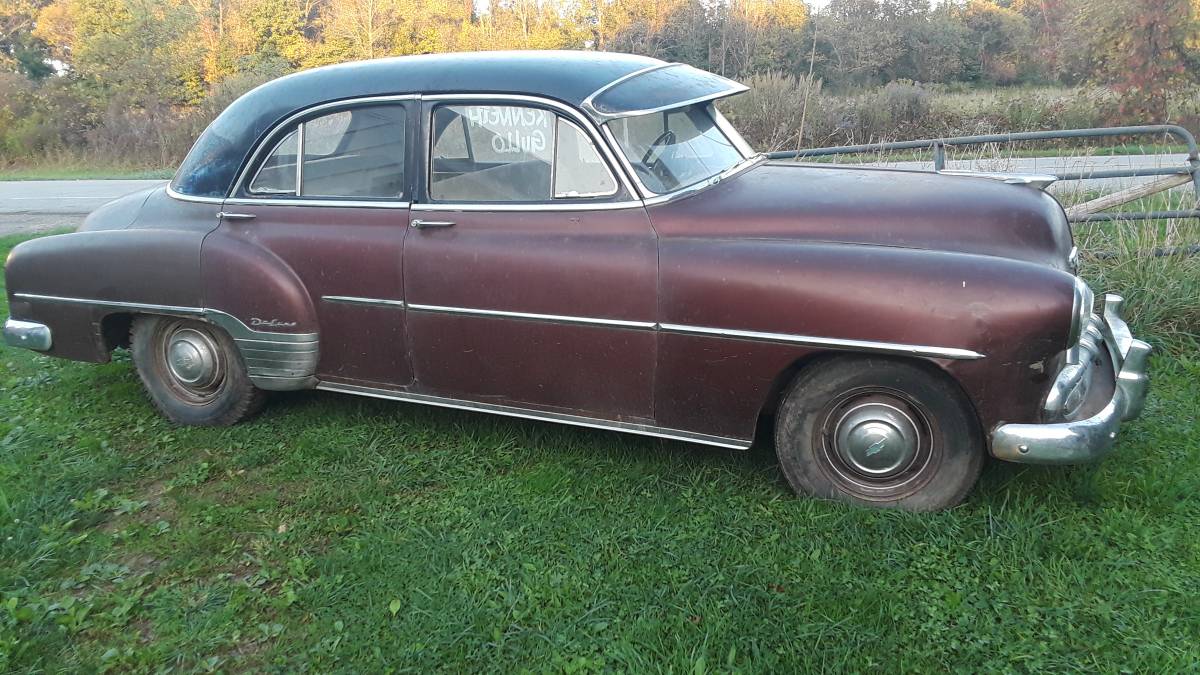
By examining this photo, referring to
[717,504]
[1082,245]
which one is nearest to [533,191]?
[717,504]

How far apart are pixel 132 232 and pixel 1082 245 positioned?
5653mm

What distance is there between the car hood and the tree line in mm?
12373

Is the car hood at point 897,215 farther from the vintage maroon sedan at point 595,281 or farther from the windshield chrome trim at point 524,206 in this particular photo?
the windshield chrome trim at point 524,206

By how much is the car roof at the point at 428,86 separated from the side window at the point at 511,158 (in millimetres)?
106

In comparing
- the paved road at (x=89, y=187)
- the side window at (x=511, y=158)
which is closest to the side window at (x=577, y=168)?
the side window at (x=511, y=158)

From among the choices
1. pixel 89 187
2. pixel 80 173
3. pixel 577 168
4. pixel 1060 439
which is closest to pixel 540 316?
pixel 577 168

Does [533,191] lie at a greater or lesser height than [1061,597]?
greater

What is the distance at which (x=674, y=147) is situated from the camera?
12.2ft

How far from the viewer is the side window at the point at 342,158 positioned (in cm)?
383

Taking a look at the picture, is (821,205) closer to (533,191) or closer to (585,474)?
(533,191)

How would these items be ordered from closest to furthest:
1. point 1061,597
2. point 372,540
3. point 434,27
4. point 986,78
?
point 1061,597 < point 372,540 < point 986,78 < point 434,27

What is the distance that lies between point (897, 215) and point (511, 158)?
5.18 feet

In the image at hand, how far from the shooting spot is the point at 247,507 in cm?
352

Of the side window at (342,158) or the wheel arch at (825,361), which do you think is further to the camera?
the side window at (342,158)
